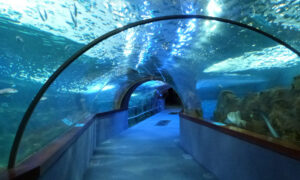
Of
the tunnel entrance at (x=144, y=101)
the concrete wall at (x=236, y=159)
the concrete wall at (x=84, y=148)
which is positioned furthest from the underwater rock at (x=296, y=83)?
the tunnel entrance at (x=144, y=101)

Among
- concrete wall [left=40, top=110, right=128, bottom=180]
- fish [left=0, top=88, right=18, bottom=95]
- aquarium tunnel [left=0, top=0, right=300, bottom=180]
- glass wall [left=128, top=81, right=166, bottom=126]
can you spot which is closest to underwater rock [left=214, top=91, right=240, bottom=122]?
aquarium tunnel [left=0, top=0, right=300, bottom=180]

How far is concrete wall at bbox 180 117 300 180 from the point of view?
1.86 m

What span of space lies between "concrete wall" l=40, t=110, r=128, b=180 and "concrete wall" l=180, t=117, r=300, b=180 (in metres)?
2.43

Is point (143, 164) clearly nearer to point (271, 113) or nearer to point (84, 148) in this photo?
point (84, 148)

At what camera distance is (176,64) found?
5.52 metres

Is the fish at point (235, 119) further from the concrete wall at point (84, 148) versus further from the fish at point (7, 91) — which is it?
the fish at point (7, 91)

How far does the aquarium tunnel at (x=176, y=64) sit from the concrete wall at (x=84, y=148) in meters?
0.04

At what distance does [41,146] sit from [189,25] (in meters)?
2.95

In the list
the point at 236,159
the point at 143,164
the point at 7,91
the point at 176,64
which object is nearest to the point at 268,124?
the point at 236,159

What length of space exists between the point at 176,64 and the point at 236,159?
11.2 feet

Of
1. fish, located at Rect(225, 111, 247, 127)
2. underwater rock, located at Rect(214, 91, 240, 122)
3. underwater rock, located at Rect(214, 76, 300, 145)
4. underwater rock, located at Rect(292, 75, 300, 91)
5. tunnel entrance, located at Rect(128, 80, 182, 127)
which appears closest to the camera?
underwater rock, located at Rect(214, 76, 300, 145)

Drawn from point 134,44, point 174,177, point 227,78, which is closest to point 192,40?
point 134,44

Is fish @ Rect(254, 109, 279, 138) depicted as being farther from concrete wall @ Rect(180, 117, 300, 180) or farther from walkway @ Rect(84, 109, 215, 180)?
walkway @ Rect(84, 109, 215, 180)

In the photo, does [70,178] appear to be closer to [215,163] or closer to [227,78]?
[215,163]
